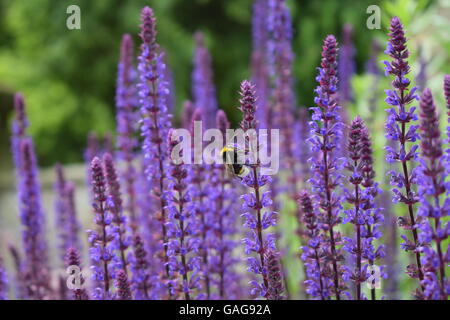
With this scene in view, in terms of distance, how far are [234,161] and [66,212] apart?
7.19ft

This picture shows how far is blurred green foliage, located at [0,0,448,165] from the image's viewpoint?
Result: 11.0m

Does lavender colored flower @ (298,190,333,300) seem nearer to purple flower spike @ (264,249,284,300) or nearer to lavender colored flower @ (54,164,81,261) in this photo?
purple flower spike @ (264,249,284,300)

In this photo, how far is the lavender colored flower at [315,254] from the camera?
10.3 ft

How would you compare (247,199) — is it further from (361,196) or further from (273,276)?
(361,196)

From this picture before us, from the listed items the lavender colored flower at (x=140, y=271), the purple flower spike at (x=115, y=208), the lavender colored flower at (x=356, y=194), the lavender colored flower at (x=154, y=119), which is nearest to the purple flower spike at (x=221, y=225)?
the lavender colored flower at (x=154, y=119)

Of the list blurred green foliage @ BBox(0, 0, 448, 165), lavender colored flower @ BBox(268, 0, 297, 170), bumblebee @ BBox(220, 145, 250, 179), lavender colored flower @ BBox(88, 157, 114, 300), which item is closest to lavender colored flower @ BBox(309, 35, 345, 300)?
bumblebee @ BBox(220, 145, 250, 179)

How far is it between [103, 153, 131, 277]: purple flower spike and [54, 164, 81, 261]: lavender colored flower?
3.91 ft

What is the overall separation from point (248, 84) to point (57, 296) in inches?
104

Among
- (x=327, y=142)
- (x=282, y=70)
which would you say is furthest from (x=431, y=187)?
(x=282, y=70)

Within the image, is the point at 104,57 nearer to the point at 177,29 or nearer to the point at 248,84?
the point at 177,29

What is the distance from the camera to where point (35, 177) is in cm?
487

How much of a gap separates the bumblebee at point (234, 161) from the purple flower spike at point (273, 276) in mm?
554

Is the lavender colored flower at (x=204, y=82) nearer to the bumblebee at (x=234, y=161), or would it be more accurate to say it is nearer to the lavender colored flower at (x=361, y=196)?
the bumblebee at (x=234, y=161)
